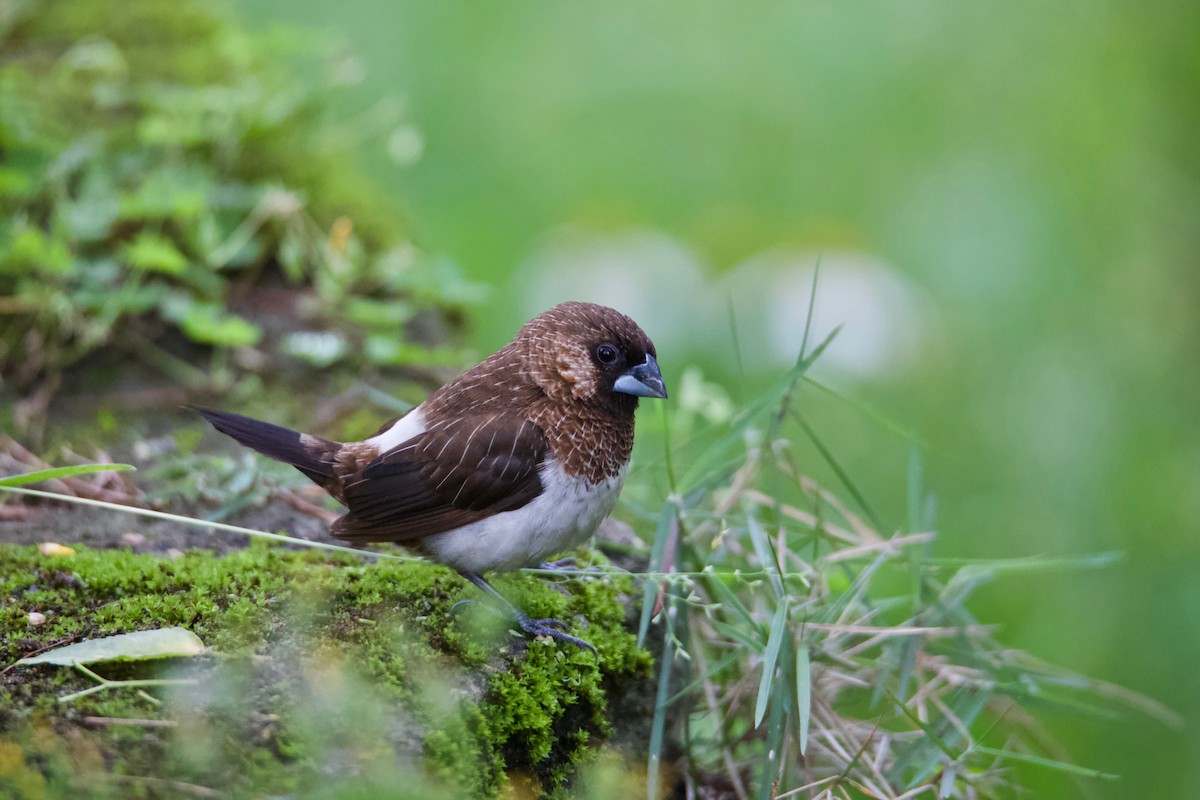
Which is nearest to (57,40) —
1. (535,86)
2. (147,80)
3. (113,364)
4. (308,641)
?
(147,80)

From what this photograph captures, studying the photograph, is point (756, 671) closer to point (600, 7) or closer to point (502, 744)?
point (502, 744)

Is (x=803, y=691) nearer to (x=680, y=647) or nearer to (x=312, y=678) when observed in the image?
(x=680, y=647)

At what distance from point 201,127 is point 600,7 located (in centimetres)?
393

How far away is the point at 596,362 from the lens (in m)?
2.75

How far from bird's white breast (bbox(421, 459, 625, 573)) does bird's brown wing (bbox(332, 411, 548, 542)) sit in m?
0.03

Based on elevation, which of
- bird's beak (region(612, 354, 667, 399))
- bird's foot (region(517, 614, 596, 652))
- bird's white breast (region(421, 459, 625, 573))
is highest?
bird's beak (region(612, 354, 667, 399))

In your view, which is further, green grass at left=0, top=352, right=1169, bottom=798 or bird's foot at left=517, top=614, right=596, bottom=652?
bird's foot at left=517, top=614, right=596, bottom=652

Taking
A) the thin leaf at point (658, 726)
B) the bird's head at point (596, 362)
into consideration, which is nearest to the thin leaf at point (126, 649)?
the thin leaf at point (658, 726)

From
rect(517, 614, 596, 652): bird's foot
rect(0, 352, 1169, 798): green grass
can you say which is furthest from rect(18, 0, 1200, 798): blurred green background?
rect(517, 614, 596, 652): bird's foot

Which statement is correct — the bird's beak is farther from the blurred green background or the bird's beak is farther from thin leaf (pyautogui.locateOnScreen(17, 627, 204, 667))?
the blurred green background

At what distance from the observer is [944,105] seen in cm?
679

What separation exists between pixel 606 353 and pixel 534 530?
53 cm

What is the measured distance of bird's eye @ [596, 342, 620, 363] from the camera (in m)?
2.74

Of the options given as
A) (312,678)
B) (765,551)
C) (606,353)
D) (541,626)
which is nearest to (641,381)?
(606,353)
